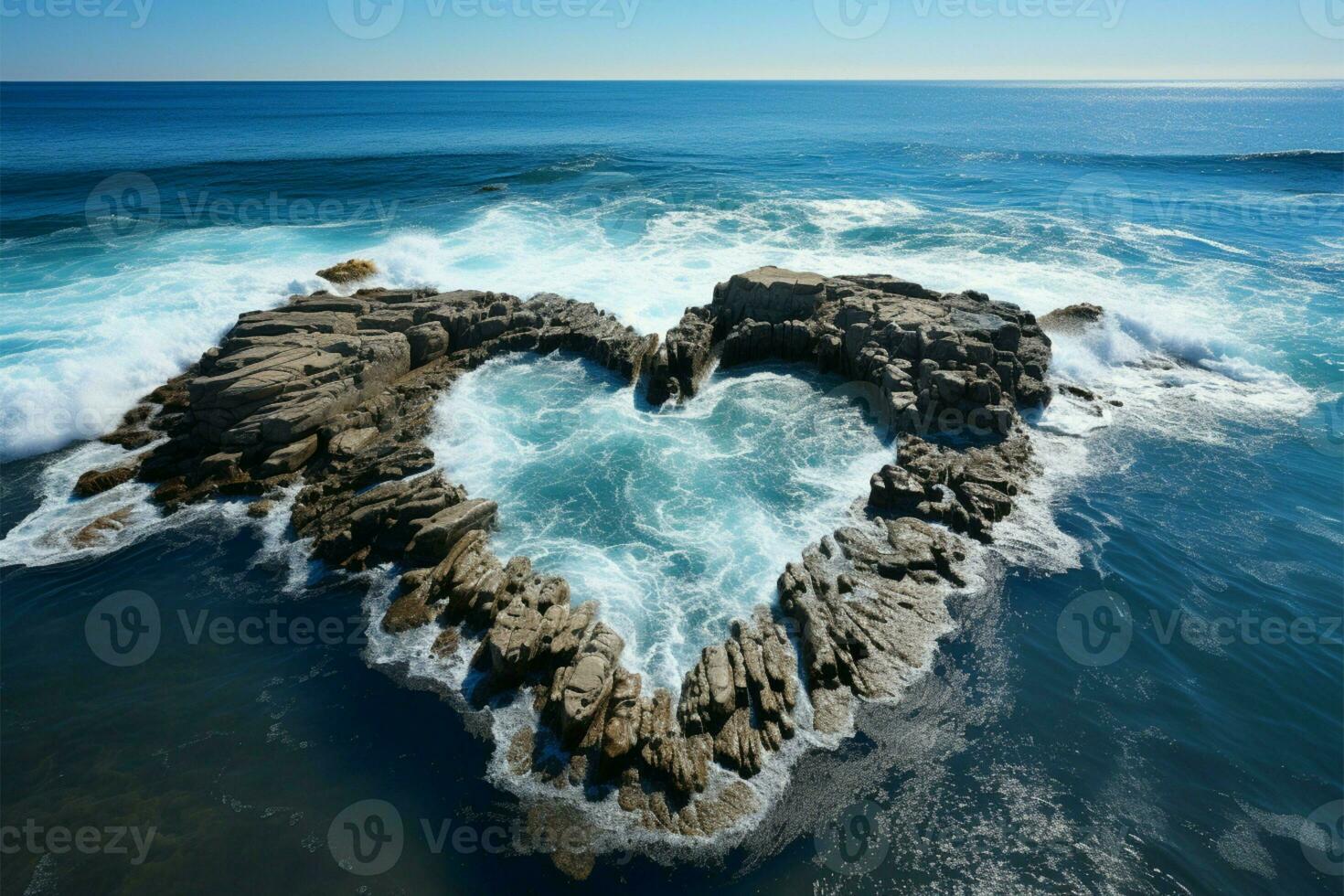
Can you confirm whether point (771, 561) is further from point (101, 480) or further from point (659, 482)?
point (101, 480)

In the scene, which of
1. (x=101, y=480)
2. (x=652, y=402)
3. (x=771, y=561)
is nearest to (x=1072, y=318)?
(x=652, y=402)

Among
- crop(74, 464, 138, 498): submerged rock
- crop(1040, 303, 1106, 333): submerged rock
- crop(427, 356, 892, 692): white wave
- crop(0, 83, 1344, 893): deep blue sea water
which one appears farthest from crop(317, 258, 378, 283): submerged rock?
crop(1040, 303, 1106, 333): submerged rock

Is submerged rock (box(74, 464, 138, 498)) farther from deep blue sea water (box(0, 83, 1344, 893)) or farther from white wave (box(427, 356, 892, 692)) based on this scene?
white wave (box(427, 356, 892, 692))

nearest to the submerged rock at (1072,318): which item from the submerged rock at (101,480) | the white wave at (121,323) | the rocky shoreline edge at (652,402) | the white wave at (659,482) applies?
the rocky shoreline edge at (652,402)

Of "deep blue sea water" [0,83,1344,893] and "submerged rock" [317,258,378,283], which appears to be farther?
"submerged rock" [317,258,378,283]

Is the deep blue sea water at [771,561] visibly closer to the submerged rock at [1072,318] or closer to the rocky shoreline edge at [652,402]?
the submerged rock at [1072,318]
